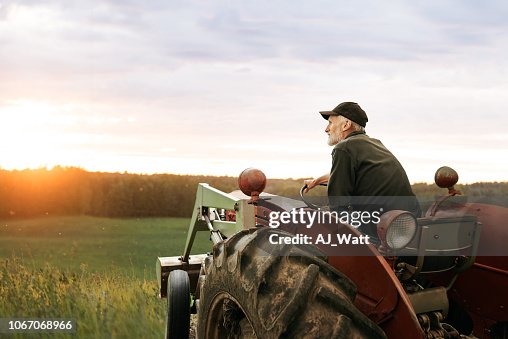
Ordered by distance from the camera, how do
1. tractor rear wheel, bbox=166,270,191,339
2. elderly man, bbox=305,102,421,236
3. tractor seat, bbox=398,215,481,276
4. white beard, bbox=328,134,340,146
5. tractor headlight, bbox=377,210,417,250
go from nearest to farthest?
tractor headlight, bbox=377,210,417,250 < tractor seat, bbox=398,215,481,276 < elderly man, bbox=305,102,421,236 < white beard, bbox=328,134,340,146 < tractor rear wheel, bbox=166,270,191,339

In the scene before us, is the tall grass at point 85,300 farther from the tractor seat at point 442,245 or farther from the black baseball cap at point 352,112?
the tractor seat at point 442,245

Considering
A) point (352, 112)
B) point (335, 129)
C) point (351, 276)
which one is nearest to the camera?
point (351, 276)

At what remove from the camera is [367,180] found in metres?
3.94

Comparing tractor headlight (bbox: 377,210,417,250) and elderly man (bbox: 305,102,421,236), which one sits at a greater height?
elderly man (bbox: 305,102,421,236)

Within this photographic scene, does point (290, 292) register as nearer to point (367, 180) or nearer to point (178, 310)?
point (367, 180)

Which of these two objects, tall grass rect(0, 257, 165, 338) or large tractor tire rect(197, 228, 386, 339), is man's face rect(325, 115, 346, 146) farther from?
Result: tall grass rect(0, 257, 165, 338)

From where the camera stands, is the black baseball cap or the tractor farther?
the black baseball cap

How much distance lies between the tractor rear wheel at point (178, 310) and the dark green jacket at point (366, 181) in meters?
1.55

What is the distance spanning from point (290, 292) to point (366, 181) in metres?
1.25

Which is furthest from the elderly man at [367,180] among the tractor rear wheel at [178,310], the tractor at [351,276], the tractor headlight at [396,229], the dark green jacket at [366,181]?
the tractor rear wheel at [178,310]

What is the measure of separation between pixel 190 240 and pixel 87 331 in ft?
7.23

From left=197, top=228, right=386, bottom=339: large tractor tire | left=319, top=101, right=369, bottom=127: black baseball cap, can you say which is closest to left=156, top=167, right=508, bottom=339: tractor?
left=197, top=228, right=386, bottom=339: large tractor tire

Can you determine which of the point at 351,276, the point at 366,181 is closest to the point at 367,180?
the point at 366,181

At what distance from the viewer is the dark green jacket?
3875mm
